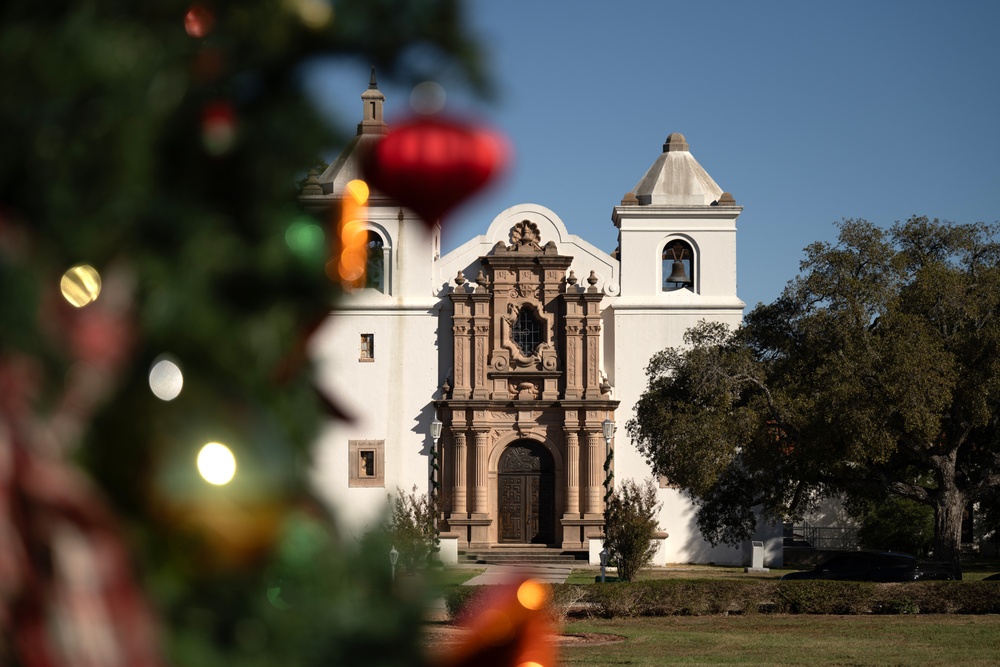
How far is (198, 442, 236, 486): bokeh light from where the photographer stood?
66.7 inches

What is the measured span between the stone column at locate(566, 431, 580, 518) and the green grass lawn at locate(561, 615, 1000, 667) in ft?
45.7

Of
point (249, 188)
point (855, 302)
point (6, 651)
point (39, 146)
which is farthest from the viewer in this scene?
point (855, 302)

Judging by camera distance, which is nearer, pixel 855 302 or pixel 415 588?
pixel 415 588

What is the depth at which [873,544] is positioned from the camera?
39.0 m

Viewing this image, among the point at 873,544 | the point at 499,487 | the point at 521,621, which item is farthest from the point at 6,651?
the point at 873,544

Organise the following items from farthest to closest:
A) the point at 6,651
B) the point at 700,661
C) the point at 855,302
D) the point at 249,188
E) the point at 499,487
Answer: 1. the point at 499,487
2. the point at 855,302
3. the point at 700,661
4. the point at 249,188
5. the point at 6,651

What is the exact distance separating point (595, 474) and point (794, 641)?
1777cm

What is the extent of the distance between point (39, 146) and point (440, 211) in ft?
2.38

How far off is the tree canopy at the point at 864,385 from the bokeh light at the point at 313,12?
25.0m

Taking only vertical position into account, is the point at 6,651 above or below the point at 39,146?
below

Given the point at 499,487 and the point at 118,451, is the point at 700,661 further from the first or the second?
the point at 499,487

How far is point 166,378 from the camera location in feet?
5.79

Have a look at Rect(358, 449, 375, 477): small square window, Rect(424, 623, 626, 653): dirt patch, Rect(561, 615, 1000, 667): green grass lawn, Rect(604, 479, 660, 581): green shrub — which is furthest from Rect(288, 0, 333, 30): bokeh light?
Rect(358, 449, 375, 477): small square window

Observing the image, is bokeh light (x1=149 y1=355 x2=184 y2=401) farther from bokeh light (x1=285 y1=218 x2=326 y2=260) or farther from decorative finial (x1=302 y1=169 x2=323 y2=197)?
decorative finial (x1=302 y1=169 x2=323 y2=197)
